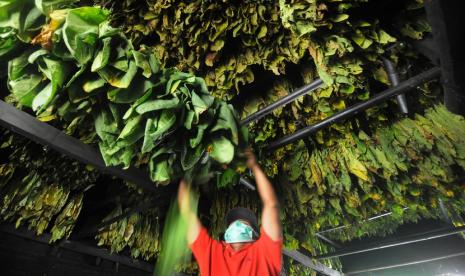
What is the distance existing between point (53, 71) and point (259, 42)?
4.28 ft

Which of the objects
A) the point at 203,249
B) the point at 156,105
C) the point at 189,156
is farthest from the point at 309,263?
the point at 156,105

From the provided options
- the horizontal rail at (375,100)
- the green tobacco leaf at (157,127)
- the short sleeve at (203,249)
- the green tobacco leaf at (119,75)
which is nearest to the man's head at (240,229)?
the short sleeve at (203,249)

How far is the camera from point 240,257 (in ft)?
5.57

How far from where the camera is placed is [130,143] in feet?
4.00

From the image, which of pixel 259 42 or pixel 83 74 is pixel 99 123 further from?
pixel 259 42

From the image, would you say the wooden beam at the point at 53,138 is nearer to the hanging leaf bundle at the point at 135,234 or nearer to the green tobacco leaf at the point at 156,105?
the green tobacco leaf at the point at 156,105

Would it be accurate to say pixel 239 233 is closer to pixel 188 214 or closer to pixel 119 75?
pixel 188 214

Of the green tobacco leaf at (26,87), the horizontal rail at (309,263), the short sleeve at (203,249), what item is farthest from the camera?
the horizontal rail at (309,263)

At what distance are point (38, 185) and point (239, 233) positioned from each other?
2.60 metres

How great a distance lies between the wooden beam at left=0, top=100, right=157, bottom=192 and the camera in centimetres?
150

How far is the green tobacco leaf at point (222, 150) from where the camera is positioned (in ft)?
3.97

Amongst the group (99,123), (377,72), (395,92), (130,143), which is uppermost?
(377,72)

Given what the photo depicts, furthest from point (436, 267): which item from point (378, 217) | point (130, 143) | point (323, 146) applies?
point (130, 143)

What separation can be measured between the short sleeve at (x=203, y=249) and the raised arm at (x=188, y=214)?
3cm
